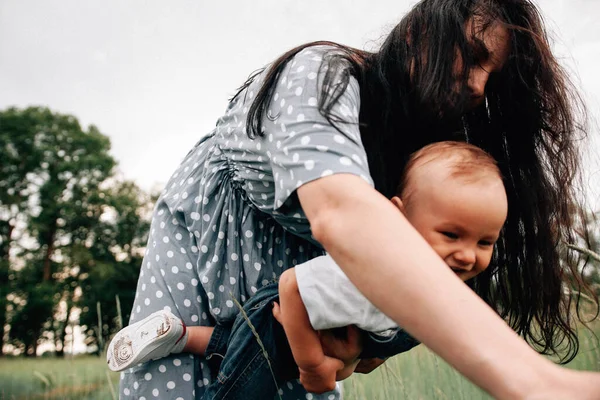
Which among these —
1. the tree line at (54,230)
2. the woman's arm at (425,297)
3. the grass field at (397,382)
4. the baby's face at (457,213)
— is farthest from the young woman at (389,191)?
the tree line at (54,230)

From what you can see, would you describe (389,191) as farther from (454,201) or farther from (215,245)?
(215,245)

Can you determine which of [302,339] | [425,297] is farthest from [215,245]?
[425,297]

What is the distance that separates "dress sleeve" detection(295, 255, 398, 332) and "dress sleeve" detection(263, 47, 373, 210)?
6.7 inches

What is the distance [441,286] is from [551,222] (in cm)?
115

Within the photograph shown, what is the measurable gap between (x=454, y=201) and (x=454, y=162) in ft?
0.34

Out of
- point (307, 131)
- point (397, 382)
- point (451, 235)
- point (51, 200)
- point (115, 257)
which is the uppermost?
point (51, 200)

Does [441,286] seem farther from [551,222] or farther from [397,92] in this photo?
[551,222]

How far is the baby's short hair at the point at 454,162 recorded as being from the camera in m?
1.42

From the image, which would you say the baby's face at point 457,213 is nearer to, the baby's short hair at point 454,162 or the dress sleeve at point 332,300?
the baby's short hair at point 454,162

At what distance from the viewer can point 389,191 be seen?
1470mm

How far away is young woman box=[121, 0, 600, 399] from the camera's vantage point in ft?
2.32

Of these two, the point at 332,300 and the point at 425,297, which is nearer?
the point at 425,297

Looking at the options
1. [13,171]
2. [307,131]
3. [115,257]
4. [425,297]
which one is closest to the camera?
[425,297]

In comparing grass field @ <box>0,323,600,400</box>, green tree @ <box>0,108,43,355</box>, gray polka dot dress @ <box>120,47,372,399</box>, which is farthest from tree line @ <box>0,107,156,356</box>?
gray polka dot dress @ <box>120,47,372,399</box>
